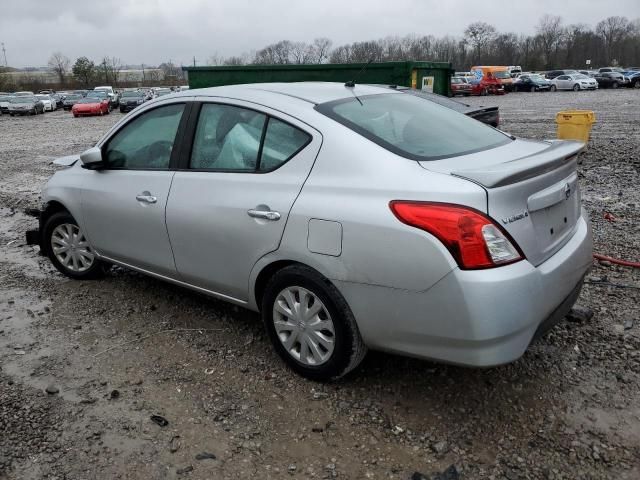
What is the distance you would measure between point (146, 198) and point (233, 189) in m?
0.84

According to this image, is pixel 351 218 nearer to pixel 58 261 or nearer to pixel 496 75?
pixel 58 261

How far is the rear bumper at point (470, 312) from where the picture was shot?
2.56 metres

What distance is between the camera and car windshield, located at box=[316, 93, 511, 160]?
312 centimetres

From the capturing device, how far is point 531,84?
44781mm

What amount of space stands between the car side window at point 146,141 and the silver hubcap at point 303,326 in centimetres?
135

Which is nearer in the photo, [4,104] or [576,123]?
[576,123]

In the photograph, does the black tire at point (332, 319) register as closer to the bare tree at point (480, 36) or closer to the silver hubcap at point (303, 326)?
the silver hubcap at point (303, 326)

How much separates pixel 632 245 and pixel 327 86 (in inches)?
136

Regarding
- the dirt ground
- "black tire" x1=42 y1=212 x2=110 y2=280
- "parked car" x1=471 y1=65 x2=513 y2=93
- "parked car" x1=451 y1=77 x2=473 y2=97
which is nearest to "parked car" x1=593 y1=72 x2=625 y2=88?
"parked car" x1=471 y1=65 x2=513 y2=93

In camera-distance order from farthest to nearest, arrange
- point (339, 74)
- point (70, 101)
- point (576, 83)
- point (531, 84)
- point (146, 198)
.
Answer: point (531, 84) → point (576, 83) → point (70, 101) → point (339, 74) → point (146, 198)

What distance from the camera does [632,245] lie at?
5441 millimetres

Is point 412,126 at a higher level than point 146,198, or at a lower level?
higher

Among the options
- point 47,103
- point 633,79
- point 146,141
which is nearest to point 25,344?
A: point 146,141

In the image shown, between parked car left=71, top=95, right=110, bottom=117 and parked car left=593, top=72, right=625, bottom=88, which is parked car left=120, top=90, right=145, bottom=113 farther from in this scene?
parked car left=593, top=72, right=625, bottom=88
